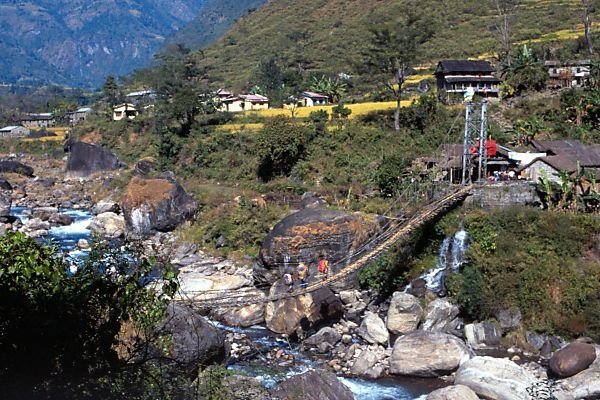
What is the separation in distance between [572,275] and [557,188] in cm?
279

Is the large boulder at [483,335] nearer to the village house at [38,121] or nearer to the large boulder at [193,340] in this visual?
the large boulder at [193,340]

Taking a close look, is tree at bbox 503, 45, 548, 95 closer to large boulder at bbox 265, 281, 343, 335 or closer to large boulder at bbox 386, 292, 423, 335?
large boulder at bbox 386, 292, 423, 335

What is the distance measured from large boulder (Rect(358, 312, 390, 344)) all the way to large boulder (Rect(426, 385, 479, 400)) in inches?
107

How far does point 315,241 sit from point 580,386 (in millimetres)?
7412

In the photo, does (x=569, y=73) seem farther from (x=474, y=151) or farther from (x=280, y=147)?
(x=280, y=147)

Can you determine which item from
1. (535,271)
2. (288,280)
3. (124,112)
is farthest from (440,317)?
(124,112)

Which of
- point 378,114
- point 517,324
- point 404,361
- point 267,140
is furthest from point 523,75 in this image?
point 404,361

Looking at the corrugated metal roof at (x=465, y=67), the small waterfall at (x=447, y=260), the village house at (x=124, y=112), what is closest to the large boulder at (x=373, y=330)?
the small waterfall at (x=447, y=260)

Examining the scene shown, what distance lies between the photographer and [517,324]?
1266 cm

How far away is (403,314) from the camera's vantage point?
12.9 meters

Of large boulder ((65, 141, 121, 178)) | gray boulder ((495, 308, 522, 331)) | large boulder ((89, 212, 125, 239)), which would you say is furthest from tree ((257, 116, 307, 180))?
gray boulder ((495, 308, 522, 331))

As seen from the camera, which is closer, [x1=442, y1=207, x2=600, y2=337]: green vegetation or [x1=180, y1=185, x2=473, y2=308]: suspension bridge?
[x1=180, y1=185, x2=473, y2=308]: suspension bridge

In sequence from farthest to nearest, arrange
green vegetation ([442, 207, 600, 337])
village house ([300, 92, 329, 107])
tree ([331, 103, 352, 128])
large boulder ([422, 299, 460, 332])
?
1. village house ([300, 92, 329, 107])
2. tree ([331, 103, 352, 128])
3. large boulder ([422, 299, 460, 332])
4. green vegetation ([442, 207, 600, 337])

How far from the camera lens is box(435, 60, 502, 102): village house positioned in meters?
26.1
